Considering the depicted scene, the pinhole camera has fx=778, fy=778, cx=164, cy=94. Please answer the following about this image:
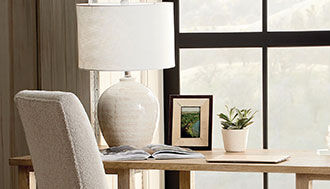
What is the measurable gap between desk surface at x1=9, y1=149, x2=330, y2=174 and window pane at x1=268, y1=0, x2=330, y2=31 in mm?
1346

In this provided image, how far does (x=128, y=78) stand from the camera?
3301 mm

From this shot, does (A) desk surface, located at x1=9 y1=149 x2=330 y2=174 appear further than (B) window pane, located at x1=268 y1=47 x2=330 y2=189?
No

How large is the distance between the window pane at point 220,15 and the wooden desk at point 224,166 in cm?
132

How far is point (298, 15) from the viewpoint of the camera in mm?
4301

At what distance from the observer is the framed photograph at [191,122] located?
3.28 metres

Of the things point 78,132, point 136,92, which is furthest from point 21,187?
point 78,132

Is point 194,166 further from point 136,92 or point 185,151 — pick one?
point 136,92

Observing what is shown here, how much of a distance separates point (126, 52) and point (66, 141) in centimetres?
115

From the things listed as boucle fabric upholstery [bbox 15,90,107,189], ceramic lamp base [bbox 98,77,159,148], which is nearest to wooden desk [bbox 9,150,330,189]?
ceramic lamp base [bbox 98,77,159,148]

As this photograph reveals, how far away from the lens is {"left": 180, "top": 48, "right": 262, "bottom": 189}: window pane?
4359 mm

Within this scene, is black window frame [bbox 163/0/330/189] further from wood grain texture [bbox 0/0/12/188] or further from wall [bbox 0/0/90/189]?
wood grain texture [bbox 0/0/12/188]

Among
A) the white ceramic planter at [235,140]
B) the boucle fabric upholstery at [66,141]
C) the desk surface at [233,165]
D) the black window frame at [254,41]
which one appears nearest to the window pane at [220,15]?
the black window frame at [254,41]

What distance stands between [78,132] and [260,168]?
98 centimetres

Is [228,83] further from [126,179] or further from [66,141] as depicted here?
[66,141]
